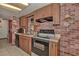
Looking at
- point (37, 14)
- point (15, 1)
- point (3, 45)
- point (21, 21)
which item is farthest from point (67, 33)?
point (3, 45)

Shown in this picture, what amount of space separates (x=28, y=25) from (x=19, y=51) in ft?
1.22

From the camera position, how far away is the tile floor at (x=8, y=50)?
5.06 feet

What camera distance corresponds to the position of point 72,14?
1470 millimetres

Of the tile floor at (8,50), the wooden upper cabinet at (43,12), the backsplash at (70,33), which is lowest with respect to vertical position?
the tile floor at (8,50)

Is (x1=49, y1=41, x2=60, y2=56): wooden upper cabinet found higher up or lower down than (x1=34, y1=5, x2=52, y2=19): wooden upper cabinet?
lower down

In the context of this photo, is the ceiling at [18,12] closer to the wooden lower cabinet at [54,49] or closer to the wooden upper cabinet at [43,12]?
the wooden upper cabinet at [43,12]

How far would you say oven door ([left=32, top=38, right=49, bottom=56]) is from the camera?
5.06ft

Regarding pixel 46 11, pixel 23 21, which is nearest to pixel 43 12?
pixel 46 11

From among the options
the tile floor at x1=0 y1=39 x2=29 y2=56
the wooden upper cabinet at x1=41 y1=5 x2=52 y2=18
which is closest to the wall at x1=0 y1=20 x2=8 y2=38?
the tile floor at x1=0 y1=39 x2=29 y2=56

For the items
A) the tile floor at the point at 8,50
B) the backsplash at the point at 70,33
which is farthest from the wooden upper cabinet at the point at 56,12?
the tile floor at the point at 8,50

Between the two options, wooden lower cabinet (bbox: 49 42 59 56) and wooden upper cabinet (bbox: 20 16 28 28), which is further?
wooden upper cabinet (bbox: 20 16 28 28)

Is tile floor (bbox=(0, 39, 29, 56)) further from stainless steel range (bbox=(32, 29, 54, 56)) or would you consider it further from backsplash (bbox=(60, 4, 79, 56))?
backsplash (bbox=(60, 4, 79, 56))

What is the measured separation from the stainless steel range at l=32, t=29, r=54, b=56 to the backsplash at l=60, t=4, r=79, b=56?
0.17 meters

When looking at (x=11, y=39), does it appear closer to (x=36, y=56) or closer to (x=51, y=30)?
(x=36, y=56)
